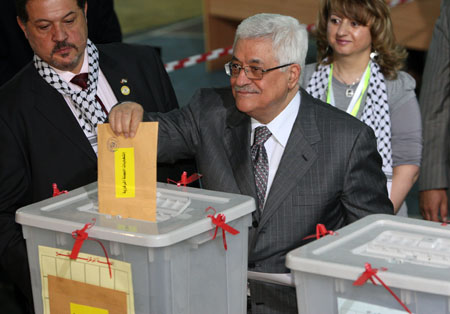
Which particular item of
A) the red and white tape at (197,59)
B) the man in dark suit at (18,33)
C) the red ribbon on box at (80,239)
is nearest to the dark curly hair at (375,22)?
the man in dark suit at (18,33)

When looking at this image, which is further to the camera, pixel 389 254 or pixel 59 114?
pixel 59 114

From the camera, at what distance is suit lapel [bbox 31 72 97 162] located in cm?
264

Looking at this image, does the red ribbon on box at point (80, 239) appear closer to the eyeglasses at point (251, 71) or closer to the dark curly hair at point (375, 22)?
the eyeglasses at point (251, 71)

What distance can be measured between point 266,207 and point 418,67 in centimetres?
492

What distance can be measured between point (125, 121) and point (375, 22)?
5.82 ft

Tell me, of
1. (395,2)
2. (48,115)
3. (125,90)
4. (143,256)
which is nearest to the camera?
(143,256)

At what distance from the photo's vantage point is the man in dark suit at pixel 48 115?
8.29ft

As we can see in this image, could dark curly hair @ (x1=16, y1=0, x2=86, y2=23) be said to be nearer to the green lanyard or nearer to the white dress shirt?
the white dress shirt

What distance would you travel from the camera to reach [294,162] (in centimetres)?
243

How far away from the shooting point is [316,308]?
6.09 feet

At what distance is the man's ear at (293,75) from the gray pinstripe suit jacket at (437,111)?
114 cm

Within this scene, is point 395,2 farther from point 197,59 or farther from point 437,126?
point 437,126

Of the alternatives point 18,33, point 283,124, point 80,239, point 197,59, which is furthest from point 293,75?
point 197,59

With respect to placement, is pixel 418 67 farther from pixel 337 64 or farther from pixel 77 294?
pixel 77 294
